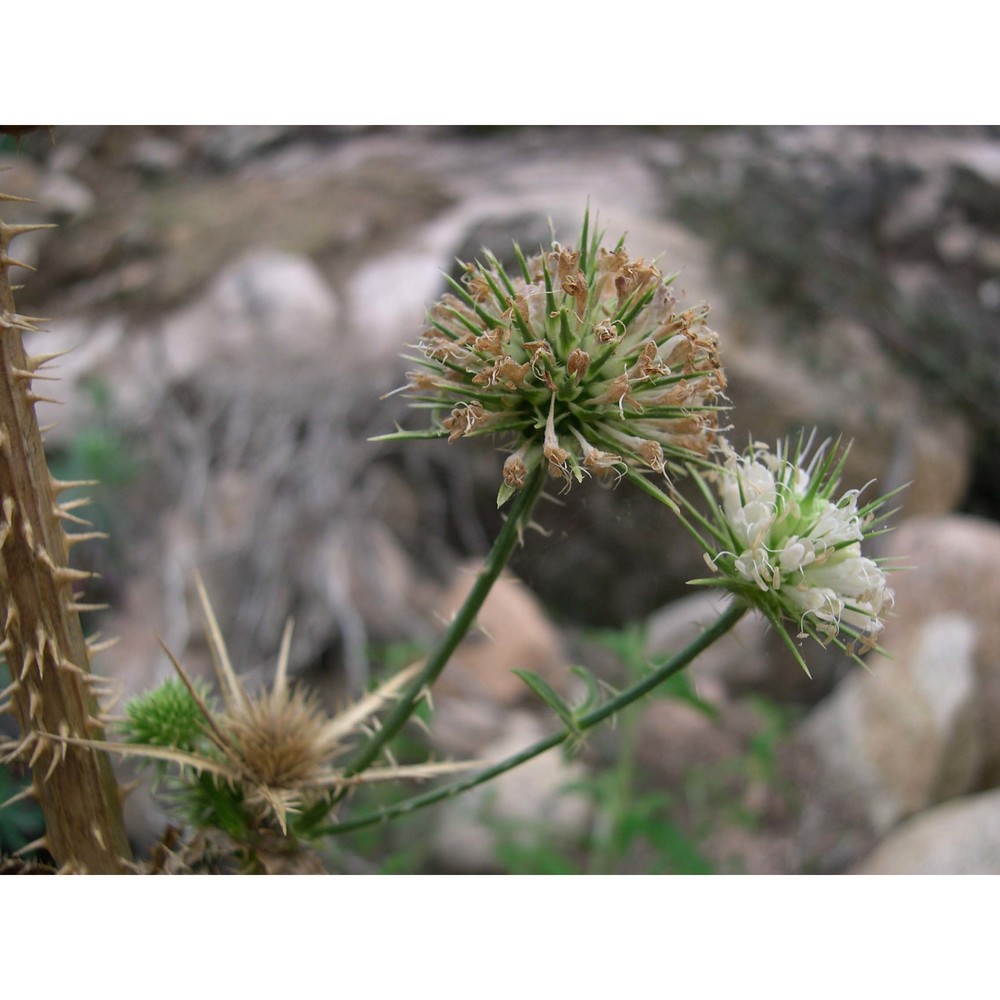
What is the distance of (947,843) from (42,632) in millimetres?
2667

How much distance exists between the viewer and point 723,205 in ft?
14.0

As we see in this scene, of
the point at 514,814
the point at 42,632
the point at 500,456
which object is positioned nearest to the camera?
the point at 42,632

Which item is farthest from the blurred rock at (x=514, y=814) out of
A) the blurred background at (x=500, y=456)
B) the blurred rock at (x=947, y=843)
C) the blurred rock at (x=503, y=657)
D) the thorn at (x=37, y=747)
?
the thorn at (x=37, y=747)

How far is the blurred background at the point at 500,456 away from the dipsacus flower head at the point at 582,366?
1.81 metres

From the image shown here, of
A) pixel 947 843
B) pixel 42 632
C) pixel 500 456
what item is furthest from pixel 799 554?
pixel 947 843

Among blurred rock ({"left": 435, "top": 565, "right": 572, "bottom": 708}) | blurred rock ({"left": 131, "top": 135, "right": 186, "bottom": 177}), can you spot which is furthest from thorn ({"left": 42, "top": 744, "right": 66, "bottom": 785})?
blurred rock ({"left": 131, "top": 135, "right": 186, "bottom": 177})

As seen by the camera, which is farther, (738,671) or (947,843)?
(738,671)

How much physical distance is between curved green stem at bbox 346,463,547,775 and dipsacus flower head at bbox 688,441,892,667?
0.19 m

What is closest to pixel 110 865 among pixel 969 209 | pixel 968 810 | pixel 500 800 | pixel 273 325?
pixel 500 800

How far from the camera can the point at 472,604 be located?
3.18ft

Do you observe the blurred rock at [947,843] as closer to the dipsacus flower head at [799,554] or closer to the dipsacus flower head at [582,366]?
the dipsacus flower head at [799,554]

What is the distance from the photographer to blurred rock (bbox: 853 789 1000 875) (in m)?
2.46

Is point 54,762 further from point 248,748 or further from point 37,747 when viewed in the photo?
point 248,748

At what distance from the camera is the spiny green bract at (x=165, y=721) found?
1.18 m
